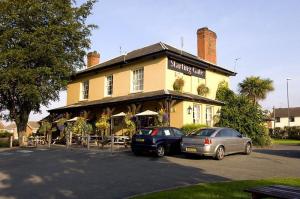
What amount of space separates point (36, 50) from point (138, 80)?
806 centimetres

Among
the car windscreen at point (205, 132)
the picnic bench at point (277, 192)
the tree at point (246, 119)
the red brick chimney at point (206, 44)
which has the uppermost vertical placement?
the red brick chimney at point (206, 44)

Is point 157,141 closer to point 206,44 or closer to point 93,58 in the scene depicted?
point 206,44

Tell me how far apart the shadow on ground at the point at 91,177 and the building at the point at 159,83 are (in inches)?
353

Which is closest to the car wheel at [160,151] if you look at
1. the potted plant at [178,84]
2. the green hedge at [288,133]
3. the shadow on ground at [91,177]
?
the shadow on ground at [91,177]

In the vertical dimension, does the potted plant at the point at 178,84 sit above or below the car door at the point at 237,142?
above

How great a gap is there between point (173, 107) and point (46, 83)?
10.9 metres

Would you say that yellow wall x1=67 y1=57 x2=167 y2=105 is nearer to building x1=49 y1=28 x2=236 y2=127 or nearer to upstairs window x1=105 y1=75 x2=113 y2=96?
building x1=49 y1=28 x2=236 y2=127

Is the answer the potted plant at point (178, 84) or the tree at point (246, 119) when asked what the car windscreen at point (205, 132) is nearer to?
the potted plant at point (178, 84)

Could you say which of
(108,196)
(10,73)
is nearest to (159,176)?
(108,196)

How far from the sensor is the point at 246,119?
→ 24.7 m

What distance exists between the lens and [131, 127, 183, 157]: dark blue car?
54.6 ft

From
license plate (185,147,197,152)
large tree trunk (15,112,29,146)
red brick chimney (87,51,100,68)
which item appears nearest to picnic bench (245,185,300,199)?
license plate (185,147,197,152)

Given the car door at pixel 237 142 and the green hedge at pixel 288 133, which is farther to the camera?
the green hedge at pixel 288 133

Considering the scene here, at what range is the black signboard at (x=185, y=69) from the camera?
2489cm
